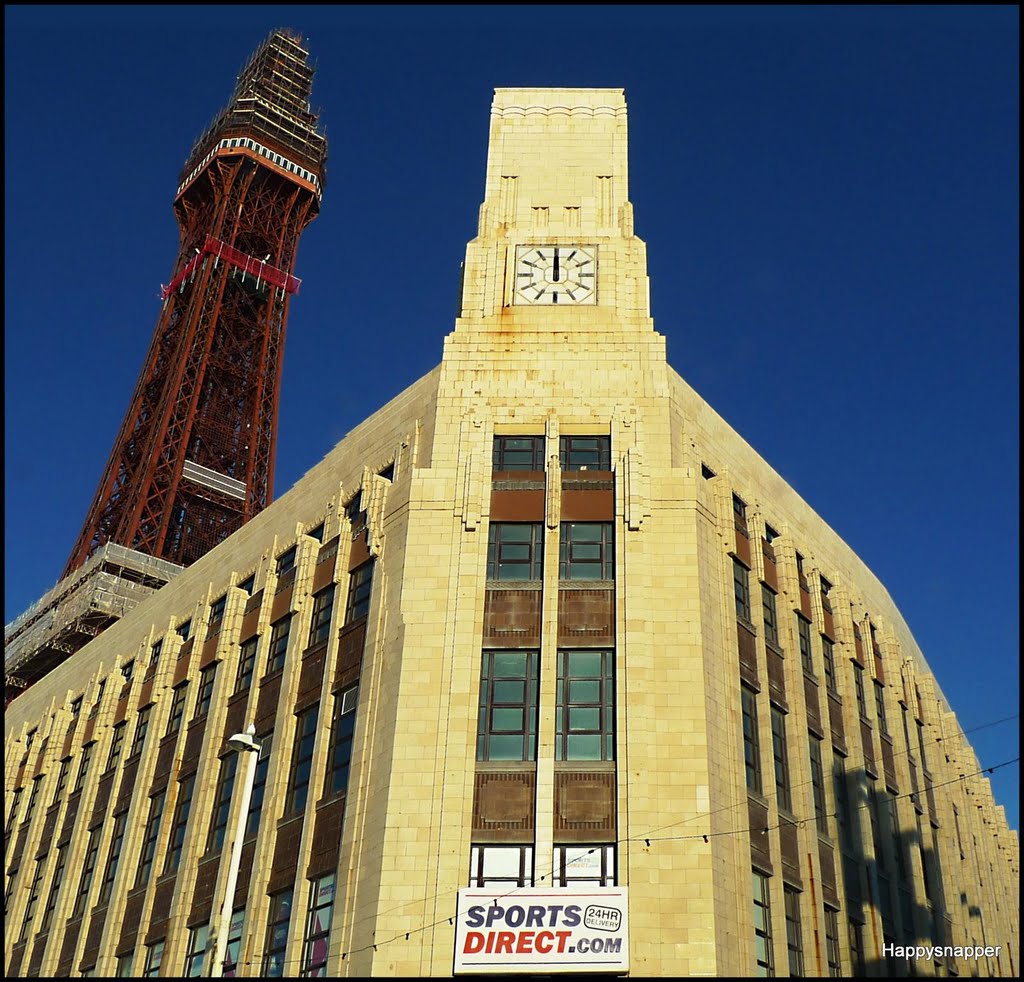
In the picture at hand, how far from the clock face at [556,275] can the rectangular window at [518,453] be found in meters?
6.26

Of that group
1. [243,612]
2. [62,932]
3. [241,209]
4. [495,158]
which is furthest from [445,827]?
[241,209]

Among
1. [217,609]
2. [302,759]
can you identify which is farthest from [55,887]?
[302,759]

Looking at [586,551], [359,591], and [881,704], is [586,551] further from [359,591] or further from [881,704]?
[881,704]

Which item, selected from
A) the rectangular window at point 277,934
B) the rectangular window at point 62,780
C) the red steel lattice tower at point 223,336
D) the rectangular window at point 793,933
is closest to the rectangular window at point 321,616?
the rectangular window at point 277,934

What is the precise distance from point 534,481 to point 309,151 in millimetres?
94335

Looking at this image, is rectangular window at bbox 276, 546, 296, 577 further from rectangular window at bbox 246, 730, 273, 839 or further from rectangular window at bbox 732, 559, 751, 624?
rectangular window at bbox 732, 559, 751, 624

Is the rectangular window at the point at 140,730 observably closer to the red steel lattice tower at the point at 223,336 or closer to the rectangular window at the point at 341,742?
the rectangular window at the point at 341,742

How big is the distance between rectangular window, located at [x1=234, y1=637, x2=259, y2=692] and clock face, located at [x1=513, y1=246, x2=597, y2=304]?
16.2 meters

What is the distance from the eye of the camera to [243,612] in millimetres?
48938

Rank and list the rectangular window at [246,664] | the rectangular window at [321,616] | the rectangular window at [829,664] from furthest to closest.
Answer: the rectangular window at [829,664] → the rectangular window at [246,664] → the rectangular window at [321,616]

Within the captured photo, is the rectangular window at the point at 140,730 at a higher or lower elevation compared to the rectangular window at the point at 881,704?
lower

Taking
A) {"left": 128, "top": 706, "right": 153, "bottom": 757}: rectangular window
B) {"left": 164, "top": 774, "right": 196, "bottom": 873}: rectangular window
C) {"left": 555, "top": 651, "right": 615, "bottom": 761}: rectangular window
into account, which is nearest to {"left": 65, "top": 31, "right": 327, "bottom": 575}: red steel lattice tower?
{"left": 128, "top": 706, "right": 153, "bottom": 757}: rectangular window

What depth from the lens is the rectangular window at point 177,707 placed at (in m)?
49.6

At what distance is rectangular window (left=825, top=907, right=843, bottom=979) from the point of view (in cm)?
3778
